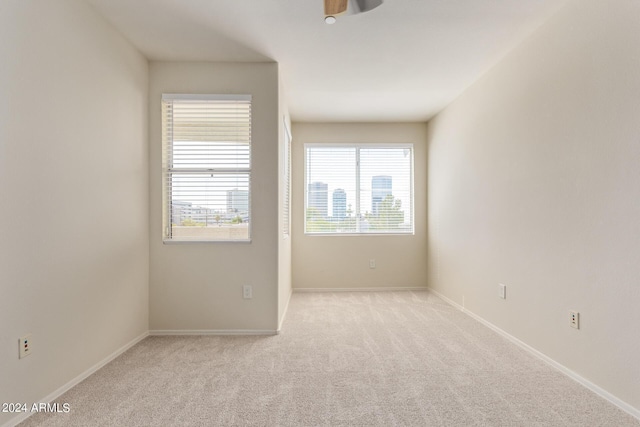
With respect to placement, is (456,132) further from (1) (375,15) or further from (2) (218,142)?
(2) (218,142)

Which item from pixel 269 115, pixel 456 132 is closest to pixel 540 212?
pixel 456 132

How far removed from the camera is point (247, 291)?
10.5 ft

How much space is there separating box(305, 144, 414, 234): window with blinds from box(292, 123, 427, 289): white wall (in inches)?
4.2

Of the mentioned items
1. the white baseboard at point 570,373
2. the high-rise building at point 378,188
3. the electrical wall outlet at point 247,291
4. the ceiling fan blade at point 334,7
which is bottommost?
the white baseboard at point 570,373

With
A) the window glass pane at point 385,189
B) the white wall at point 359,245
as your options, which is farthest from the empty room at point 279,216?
the window glass pane at point 385,189

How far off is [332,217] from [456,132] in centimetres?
204

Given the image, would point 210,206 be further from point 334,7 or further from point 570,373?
point 570,373

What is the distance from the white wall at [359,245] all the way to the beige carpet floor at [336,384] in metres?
1.83

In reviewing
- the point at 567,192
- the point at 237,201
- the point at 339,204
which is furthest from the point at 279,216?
the point at 567,192

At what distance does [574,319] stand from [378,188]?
10.8 feet

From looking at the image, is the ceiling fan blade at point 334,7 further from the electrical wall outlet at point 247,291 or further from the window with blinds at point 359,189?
the window with blinds at point 359,189

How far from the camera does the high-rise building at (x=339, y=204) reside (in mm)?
5266

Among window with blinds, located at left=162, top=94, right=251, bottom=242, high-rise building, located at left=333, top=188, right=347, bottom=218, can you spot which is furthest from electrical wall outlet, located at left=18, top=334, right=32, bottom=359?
high-rise building, located at left=333, top=188, right=347, bottom=218

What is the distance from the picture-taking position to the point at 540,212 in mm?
2637
